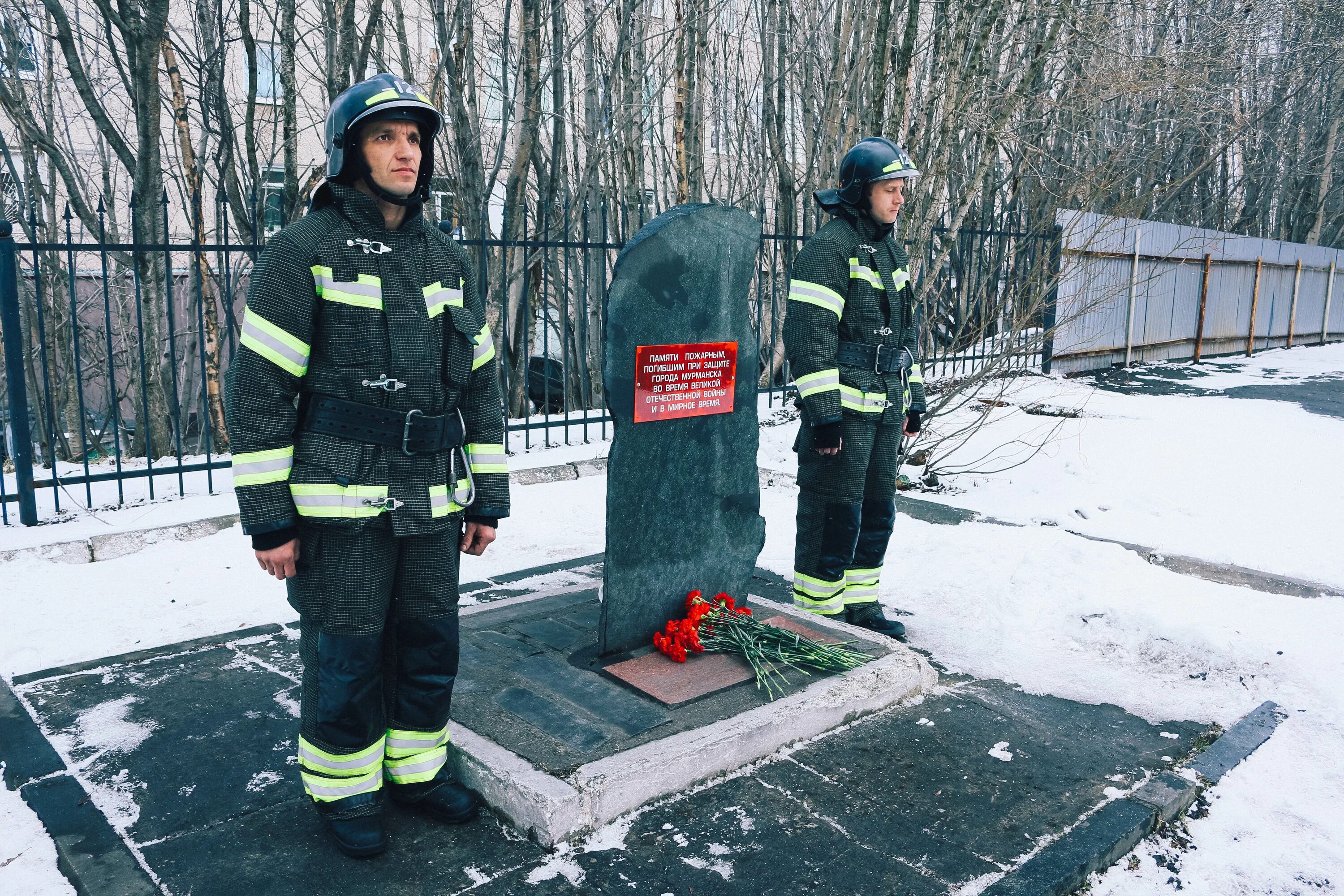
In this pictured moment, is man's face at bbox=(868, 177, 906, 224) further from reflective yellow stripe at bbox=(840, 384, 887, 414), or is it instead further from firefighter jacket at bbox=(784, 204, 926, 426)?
reflective yellow stripe at bbox=(840, 384, 887, 414)

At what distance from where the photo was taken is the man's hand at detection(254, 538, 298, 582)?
9.05 ft

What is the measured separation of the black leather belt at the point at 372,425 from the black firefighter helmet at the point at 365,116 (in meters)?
0.63

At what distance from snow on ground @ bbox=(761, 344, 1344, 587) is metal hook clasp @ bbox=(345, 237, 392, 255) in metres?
5.18

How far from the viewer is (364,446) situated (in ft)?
9.39

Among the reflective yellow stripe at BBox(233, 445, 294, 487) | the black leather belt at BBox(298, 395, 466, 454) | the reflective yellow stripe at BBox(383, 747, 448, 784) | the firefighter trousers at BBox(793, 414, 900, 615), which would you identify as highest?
the black leather belt at BBox(298, 395, 466, 454)

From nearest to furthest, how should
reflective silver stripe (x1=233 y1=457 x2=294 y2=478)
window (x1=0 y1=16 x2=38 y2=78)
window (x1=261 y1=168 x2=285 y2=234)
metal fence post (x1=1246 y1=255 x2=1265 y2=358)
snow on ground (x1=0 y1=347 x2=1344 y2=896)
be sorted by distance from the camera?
reflective silver stripe (x1=233 y1=457 x2=294 y2=478), snow on ground (x1=0 y1=347 x2=1344 y2=896), window (x1=0 y1=16 x2=38 y2=78), window (x1=261 y1=168 x2=285 y2=234), metal fence post (x1=1246 y1=255 x2=1265 y2=358)

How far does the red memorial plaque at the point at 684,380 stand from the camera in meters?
4.00

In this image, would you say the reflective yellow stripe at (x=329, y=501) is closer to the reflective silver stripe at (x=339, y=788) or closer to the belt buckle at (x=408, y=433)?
the belt buckle at (x=408, y=433)

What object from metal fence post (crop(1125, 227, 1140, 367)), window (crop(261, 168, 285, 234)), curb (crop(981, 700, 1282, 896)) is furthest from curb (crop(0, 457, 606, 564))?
metal fence post (crop(1125, 227, 1140, 367))

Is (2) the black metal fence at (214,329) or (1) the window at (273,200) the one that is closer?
(2) the black metal fence at (214,329)

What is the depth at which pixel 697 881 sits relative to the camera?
2.83m

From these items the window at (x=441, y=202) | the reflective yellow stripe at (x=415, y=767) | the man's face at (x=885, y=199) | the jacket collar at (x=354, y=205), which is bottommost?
the reflective yellow stripe at (x=415, y=767)

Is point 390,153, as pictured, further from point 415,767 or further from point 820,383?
point 820,383

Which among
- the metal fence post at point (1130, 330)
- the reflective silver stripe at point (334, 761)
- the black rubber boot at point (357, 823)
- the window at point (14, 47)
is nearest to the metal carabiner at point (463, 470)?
the reflective silver stripe at point (334, 761)
